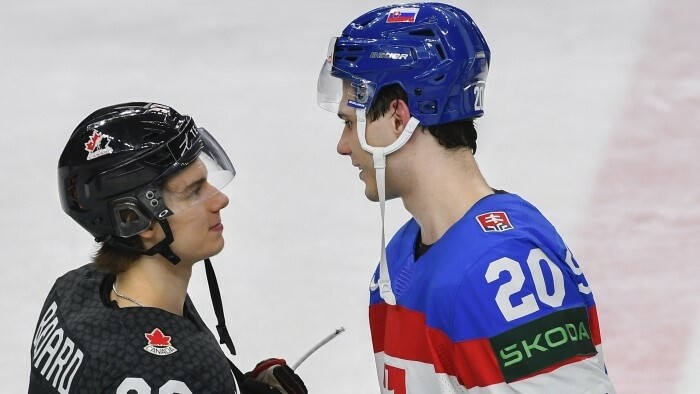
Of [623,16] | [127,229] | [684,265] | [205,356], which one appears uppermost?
[127,229]

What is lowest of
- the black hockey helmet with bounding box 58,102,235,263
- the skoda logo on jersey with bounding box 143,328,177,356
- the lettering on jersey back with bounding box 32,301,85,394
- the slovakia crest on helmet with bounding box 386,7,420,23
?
the lettering on jersey back with bounding box 32,301,85,394

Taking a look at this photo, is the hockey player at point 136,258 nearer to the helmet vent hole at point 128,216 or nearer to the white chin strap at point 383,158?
the helmet vent hole at point 128,216

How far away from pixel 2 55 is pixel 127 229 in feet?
10.8

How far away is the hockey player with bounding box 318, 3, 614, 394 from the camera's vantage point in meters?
2.52

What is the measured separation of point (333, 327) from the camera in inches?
172

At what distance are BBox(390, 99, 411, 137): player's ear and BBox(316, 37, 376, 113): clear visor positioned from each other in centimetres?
6

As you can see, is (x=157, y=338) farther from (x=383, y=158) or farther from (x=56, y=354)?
(x=383, y=158)

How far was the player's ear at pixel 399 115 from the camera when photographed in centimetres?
275

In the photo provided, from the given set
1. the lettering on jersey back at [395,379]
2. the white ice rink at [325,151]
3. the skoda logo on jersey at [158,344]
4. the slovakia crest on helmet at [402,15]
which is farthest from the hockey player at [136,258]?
the white ice rink at [325,151]

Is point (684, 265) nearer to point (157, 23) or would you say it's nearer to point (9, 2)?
point (157, 23)

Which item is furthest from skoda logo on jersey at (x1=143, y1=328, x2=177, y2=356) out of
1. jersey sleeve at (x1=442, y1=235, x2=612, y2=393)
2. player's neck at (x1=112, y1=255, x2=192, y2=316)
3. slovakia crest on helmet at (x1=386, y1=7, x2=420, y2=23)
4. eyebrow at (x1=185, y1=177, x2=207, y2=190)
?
slovakia crest on helmet at (x1=386, y1=7, x2=420, y2=23)

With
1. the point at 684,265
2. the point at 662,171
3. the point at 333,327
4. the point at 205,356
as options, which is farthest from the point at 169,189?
the point at 662,171

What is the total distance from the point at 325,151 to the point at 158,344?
2.66 meters

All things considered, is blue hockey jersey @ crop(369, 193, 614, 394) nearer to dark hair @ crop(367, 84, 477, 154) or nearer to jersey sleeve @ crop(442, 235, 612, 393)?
jersey sleeve @ crop(442, 235, 612, 393)
